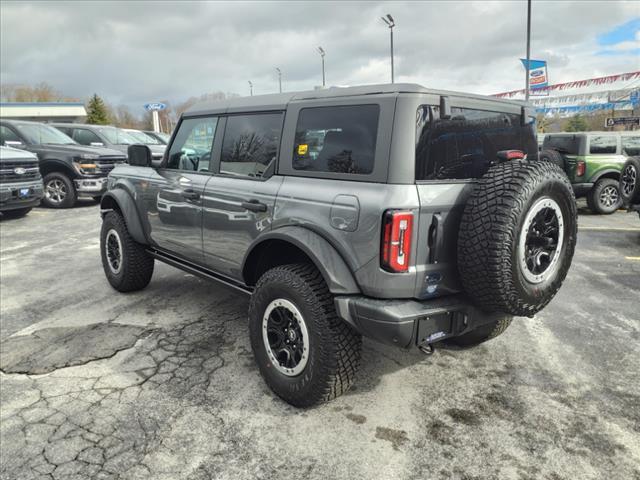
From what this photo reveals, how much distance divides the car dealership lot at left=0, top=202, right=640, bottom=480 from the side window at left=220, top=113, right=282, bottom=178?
1419mm

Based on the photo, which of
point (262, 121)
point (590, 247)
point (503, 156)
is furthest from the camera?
point (590, 247)

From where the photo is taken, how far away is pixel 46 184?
11.4 metres

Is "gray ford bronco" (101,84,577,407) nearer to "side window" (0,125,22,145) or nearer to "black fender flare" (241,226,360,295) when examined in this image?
"black fender flare" (241,226,360,295)

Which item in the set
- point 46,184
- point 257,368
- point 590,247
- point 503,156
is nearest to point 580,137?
point 590,247

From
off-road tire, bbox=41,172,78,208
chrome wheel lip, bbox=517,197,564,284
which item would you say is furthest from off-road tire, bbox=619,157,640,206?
off-road tire, bbox=41,172,78,208

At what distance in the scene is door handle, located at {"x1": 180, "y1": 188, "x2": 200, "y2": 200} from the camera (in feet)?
12.3

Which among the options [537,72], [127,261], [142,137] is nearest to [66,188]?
[142,137]

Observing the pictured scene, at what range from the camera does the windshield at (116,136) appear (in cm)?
1401

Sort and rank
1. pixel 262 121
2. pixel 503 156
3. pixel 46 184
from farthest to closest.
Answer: pixel 46 184, pixel 262 121, pixel 503 156

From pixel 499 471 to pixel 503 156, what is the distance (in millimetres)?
1742

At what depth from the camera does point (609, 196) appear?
10.4m

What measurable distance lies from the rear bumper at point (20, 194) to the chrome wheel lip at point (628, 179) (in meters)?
11.0

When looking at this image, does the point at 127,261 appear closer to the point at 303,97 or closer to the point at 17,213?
the point at 303,97

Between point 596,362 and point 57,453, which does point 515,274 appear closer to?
point 596,362
